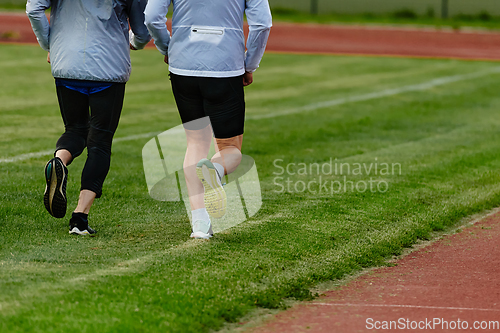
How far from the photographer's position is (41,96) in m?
12.2

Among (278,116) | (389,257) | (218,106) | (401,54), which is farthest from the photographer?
(401,54)

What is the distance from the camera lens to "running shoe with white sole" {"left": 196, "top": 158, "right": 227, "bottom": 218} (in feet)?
14.8

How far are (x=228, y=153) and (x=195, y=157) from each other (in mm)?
222

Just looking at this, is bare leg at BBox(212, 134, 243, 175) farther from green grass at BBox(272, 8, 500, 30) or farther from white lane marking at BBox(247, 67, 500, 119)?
green grass at BBox(272, 8, 500, 30)

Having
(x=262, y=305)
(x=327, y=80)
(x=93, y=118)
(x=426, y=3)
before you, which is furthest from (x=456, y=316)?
(x=426, y=3)

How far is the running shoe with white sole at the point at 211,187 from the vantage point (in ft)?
14.8

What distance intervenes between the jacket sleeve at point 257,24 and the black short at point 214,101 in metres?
0.21

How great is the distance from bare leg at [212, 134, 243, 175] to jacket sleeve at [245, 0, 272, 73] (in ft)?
1.90

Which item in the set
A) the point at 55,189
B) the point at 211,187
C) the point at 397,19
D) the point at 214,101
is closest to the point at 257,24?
the point at 214,101

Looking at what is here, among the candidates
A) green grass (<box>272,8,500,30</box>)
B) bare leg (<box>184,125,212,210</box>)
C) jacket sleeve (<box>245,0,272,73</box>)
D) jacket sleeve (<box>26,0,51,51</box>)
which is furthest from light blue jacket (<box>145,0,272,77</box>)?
green grass (<box>272,8,500,30</box>)

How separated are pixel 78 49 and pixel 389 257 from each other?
8.33ft

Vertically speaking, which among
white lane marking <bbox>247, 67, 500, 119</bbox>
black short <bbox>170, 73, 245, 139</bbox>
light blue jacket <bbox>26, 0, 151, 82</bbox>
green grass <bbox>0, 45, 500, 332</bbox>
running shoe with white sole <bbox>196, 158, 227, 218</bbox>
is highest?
light blue jacket <bbox>26, 0, 151, 82</bbox>

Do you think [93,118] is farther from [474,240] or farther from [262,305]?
[474,240]

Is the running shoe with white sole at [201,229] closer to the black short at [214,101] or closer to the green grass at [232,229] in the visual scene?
the green grass at [232,229]
